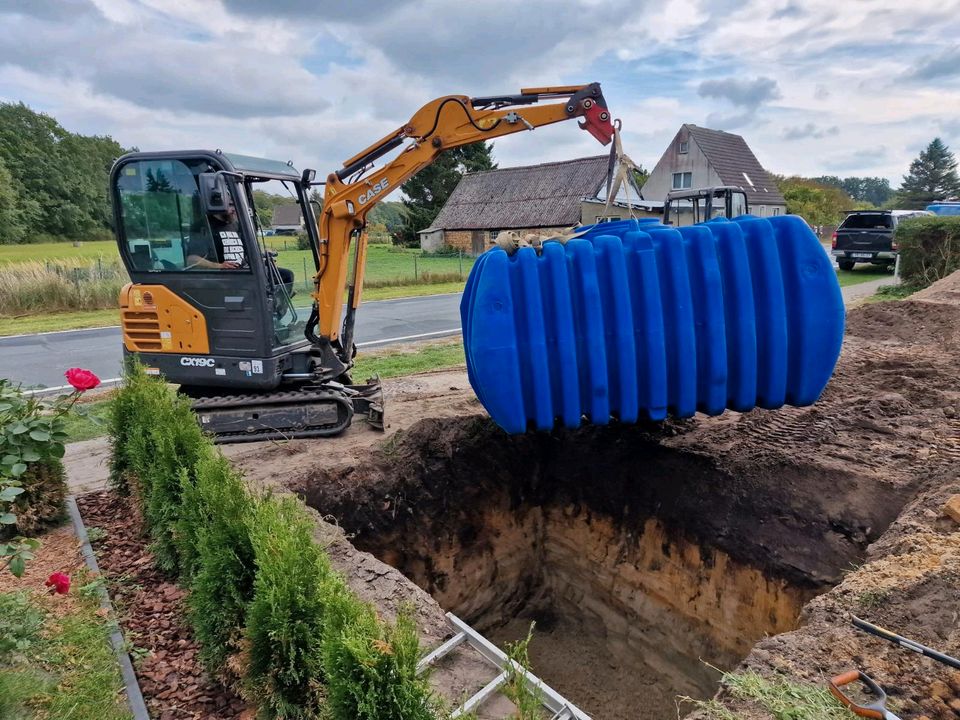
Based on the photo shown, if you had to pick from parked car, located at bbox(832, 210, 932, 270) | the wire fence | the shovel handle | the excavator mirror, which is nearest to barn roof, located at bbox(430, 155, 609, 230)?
the wire fence

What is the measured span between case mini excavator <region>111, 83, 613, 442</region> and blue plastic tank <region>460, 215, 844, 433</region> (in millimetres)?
2081

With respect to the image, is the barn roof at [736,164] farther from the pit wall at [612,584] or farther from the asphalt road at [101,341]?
the pit wall at [612,584]

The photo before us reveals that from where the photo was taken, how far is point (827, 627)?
10.1ft

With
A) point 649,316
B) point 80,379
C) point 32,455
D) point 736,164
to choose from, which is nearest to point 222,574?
point 80,379

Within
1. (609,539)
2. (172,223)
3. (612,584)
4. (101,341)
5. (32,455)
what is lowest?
(612,584)

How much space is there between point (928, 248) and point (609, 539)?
14.0 m

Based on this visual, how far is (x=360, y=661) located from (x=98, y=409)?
820 cm

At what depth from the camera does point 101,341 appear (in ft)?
46.0

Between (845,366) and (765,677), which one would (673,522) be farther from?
(845,366)

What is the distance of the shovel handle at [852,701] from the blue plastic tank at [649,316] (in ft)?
6.97

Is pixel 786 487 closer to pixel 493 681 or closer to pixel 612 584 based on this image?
pixel 612 584

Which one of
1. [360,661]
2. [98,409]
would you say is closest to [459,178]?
[98,409]

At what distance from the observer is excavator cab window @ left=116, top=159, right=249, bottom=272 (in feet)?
19.3

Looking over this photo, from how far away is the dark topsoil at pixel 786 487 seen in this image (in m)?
3.11
